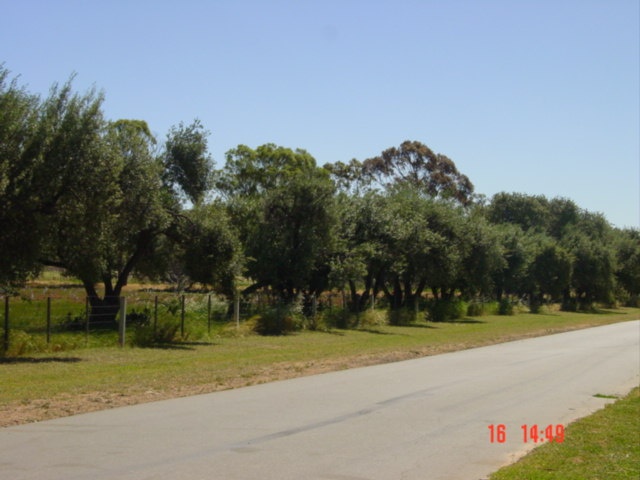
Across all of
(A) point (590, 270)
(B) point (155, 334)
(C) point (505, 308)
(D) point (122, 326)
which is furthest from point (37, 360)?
(A) point (590, 270)

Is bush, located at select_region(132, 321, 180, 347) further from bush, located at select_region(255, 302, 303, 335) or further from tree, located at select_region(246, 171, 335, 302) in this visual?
tree, located at select_region(246, 171, 335, 302)

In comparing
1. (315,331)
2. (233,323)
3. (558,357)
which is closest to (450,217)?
(315,331)

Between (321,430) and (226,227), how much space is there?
607 inches

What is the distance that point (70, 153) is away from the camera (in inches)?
710

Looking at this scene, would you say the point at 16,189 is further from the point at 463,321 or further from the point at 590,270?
the point at 590,270

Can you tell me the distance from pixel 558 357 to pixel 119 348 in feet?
42.4

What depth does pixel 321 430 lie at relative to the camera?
985cm

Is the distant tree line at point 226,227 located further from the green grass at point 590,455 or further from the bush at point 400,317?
the green grass at point 590,455

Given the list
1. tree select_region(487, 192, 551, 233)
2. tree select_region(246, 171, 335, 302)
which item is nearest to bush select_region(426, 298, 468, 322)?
tree select_region(246, 171, 335, 302)

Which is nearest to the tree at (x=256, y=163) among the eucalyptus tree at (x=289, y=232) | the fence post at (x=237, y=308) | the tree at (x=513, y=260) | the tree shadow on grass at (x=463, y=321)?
the tree at (x=513, y=260)

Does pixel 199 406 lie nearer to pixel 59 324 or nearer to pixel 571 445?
pixel 571 445

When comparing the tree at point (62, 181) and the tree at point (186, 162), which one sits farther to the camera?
the tree at point (186, 162)
